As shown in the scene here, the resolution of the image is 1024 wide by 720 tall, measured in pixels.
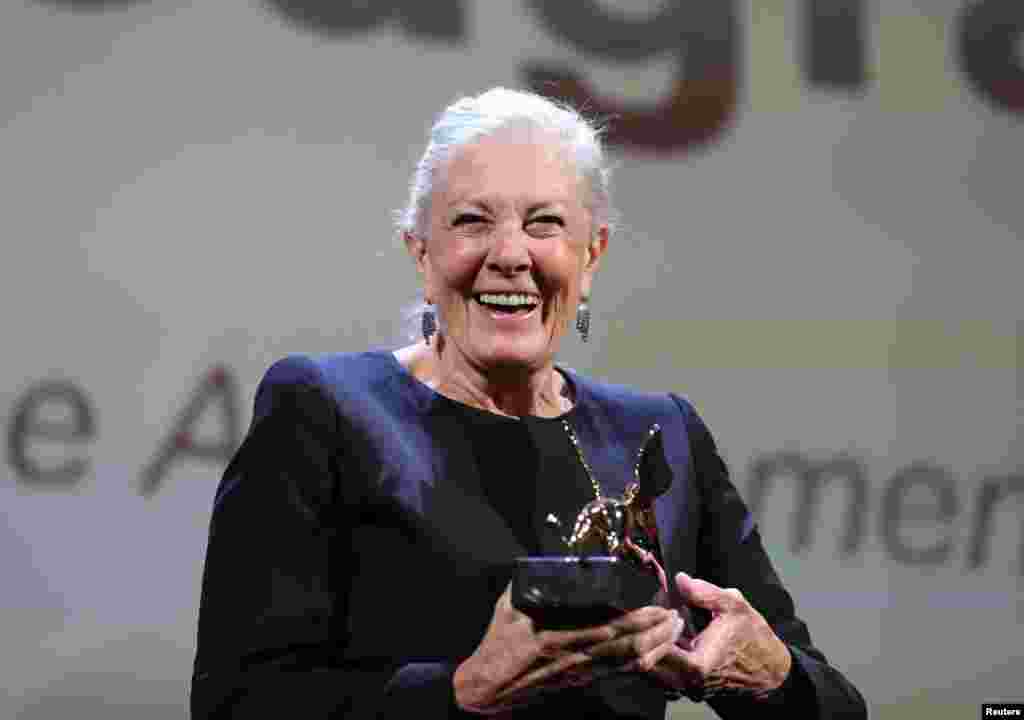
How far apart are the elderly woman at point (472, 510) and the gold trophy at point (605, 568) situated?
31mm

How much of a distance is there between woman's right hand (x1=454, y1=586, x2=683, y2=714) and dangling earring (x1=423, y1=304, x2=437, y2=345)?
53 cm

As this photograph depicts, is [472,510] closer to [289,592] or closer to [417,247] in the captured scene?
[289,592]

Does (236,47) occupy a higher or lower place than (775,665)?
higher

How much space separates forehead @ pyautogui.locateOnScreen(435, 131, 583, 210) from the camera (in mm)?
1643

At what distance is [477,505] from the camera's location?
5.20 feet

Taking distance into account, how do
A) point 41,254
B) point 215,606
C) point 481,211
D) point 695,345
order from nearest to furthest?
point 215,606 → point 481,211 → point 41,254 → point 695,345

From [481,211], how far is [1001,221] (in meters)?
1.54

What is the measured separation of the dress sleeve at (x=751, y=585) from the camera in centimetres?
162

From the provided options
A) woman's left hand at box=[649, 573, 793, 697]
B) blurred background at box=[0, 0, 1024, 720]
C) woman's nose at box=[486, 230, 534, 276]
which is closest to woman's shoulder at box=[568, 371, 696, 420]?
woman's nose at box=[486, 230, 534, 276]

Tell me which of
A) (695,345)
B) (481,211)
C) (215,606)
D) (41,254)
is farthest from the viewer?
(695,345)

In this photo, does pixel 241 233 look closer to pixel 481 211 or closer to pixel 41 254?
pixel 41 254

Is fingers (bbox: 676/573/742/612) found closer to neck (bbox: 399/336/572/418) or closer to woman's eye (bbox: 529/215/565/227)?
neck (bbox: 399/336/572/418)

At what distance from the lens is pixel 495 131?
1.66 metres

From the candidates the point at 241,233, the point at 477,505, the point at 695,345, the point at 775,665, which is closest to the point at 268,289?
the point at 241,233
